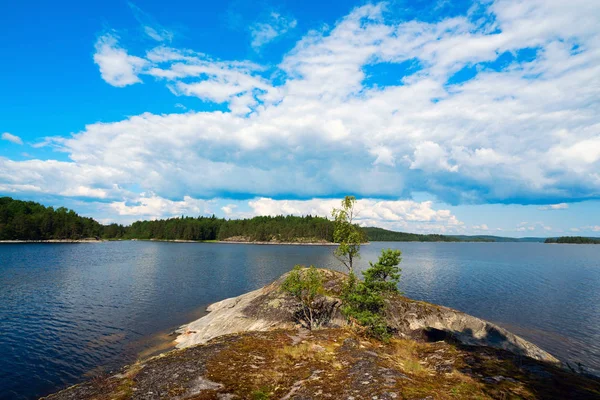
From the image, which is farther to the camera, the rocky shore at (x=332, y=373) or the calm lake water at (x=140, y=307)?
the calm lake water at (x=140, y=307)

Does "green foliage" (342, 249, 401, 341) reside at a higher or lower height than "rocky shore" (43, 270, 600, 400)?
higher

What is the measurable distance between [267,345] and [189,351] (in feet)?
17.9

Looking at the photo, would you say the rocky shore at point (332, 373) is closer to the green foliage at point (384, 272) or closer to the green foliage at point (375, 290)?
the green foliage at point (375, 290)

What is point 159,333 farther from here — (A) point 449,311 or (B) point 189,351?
(A) point 449,311

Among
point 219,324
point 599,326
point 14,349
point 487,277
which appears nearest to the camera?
point 14,349

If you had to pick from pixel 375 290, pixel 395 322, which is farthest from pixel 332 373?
pixel 395 322

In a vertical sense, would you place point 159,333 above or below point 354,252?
below

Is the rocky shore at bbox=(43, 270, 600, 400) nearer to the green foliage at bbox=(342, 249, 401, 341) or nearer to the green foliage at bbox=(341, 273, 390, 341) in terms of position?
the green foliage at bbox=(341, 273, 390, 341)

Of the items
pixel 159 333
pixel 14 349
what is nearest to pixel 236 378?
pixel 159 333

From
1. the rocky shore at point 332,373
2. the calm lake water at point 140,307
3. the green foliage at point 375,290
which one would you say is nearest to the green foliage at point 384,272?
the green foliage at point 375,290

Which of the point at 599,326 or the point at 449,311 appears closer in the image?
the point at 449,311

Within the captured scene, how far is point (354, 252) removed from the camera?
36.7m

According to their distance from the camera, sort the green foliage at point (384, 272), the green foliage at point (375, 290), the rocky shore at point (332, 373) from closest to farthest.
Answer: the rocky shore at point (332, 373) → the green foliage at point (375, 290) → the green foliage at point (384, 272)

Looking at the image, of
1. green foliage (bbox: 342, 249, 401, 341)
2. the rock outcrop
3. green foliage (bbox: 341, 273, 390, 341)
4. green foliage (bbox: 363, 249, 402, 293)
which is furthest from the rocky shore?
the rock outcrop
